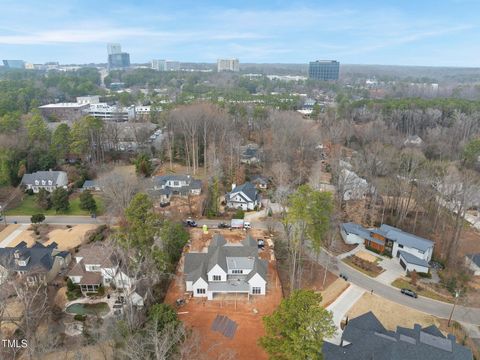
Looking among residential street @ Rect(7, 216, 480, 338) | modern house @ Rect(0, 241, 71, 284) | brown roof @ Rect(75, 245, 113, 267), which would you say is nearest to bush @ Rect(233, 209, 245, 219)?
residential street @ Rect(7, 216, 480, 338)

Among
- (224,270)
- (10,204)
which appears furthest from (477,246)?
(10,204)

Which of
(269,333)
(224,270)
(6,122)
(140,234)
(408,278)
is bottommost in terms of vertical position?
(408,278)

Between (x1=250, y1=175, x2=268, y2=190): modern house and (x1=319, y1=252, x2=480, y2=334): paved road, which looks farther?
(x1=250, y1=175, x2=268, y2=190): modern house

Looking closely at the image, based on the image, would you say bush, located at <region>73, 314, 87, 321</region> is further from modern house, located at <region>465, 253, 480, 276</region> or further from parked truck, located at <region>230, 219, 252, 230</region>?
modern house, located at <region>465, 253, 480, 276</region>

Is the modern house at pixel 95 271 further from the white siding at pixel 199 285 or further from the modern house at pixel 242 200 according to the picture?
the modern house at pixel 242 200

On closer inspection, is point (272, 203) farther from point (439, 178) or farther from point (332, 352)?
point (332, 352)

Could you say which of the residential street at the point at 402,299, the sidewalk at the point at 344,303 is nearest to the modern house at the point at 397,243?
the residential street at the point at 402,299
